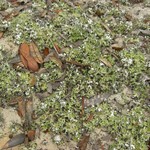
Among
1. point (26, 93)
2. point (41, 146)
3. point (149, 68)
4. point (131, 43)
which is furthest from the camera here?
point (131, 43)

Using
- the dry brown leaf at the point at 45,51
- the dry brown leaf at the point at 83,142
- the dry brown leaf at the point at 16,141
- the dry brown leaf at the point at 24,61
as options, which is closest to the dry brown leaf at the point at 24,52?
the dry brown leaf at the point at 24,61

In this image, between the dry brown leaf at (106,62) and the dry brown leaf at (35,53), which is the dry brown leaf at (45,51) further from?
the dry brown leaf at (106,62)

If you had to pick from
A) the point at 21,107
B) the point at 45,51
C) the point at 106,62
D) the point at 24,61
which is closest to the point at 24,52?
the point at 24,61

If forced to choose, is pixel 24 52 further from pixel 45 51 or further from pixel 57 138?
pixel 57 138

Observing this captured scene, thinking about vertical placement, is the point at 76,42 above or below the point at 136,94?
above

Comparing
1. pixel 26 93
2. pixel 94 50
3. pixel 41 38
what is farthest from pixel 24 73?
pixel 94 50

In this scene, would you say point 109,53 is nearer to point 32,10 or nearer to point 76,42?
point 76,42

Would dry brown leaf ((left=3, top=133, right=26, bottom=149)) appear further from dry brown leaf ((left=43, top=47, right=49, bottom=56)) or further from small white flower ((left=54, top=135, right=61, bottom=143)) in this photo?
dry brown leaf ((left=43, top=47, right=49, bottom=56))

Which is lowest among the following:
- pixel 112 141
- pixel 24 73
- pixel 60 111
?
pixel 112 141
